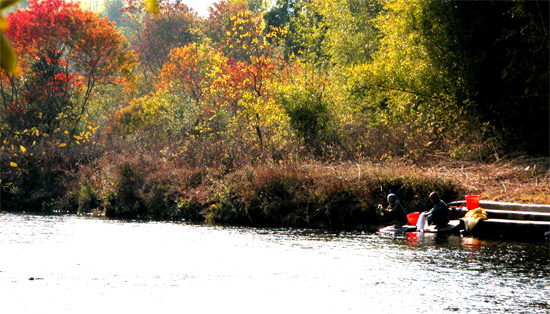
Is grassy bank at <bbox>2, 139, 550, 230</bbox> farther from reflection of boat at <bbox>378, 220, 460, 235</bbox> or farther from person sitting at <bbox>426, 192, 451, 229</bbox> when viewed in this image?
person sitting at <bbox>426, 192, 451, 229</bbox>

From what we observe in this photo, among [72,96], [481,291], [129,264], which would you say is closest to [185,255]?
[129,264]

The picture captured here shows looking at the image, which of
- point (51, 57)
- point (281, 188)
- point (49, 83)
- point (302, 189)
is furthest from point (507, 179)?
point (51, 57)

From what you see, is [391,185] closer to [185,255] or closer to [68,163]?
[185,255]

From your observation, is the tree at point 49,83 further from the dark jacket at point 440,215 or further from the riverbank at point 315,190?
the dark jacket at point 440,215

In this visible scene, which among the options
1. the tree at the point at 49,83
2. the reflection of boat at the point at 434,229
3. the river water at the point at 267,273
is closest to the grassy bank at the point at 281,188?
the reflection of boat at the point at 434,229

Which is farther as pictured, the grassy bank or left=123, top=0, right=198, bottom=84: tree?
left=123, top=0, right=198, bottom=84: tree

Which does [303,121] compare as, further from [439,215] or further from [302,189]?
[439,215]

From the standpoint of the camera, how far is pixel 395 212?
74.1 ft

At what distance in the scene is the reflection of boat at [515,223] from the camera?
67.6 feet

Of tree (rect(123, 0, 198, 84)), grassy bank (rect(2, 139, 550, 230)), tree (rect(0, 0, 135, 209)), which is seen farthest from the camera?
tree (rect(123, 0, 198, 84))

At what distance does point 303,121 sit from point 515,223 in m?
13.5

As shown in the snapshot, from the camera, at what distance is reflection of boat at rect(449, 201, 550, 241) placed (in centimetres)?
2059

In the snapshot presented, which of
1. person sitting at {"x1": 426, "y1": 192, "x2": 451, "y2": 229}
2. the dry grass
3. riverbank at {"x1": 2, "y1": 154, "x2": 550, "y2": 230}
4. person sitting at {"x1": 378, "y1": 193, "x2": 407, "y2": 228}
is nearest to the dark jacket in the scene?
person sitting at {"x1": 426, "y1": 192, "x2": 451, "y2": 229}

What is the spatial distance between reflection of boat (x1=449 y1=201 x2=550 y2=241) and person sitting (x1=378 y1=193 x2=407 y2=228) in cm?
223
